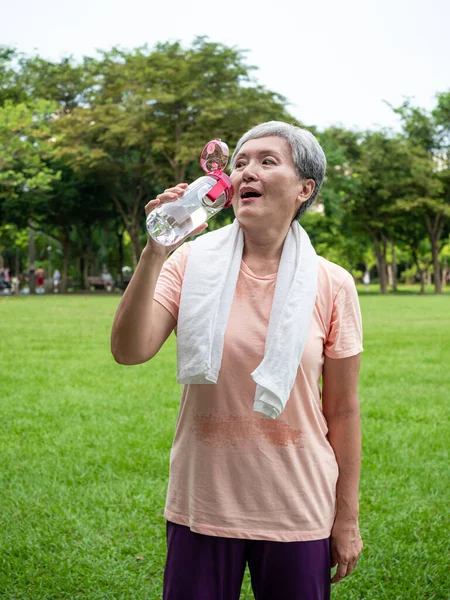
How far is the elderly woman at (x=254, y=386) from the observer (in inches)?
82.1

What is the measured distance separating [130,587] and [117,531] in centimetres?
67

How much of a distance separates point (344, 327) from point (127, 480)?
11.4ft

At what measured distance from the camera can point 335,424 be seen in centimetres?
230

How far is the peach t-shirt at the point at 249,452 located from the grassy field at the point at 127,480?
1.90 meters

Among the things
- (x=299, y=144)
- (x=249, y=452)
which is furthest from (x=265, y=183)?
(x=249, y=452)

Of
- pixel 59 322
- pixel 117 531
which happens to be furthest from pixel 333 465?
pixel 59 322

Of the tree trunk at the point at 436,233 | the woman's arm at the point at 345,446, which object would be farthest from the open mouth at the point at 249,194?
the tree trunk at the point at 436,233

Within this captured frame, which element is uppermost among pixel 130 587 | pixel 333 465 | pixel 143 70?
pixel 143 70

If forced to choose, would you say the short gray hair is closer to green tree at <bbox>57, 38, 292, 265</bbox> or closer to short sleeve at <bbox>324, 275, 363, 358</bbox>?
short sleeve at <bbox>324, 275, 363, 358</bbox>

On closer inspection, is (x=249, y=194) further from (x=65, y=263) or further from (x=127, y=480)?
(x=65, y=263)

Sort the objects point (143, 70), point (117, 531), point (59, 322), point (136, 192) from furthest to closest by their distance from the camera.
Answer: point (136, 192)
point (143, 70)
point (59, 322)
point (117, 531)

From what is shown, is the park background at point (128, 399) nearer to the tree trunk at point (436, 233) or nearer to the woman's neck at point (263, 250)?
the woman's neck at point (263, 250)

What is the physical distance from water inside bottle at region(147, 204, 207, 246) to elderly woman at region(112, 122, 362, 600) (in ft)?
0.10

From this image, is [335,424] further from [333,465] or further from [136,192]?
[136,192]
